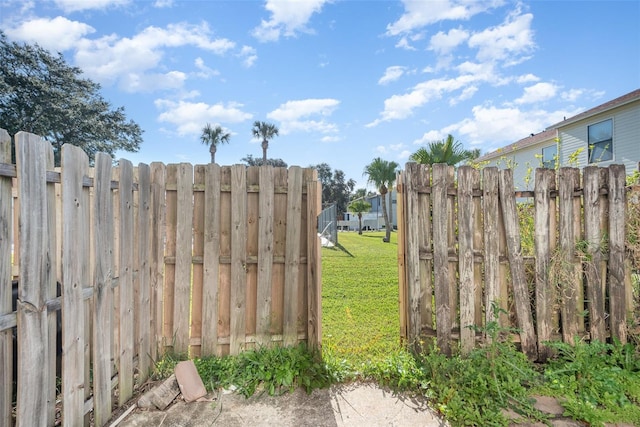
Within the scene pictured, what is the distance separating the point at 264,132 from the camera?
40.8 meters

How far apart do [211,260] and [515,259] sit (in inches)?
105

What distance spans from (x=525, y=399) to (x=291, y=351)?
176 cm

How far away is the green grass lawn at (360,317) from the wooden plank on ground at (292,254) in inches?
16.0

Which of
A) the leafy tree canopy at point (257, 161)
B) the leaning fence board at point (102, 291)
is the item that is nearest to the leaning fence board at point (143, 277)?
the leaning fence board at point (102, 291)

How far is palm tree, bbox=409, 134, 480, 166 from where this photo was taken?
47.7 feet

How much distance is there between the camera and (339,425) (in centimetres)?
210

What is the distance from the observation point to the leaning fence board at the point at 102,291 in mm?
2027

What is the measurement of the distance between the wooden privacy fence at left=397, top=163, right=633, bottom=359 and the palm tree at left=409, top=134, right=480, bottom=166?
12076 millimetres

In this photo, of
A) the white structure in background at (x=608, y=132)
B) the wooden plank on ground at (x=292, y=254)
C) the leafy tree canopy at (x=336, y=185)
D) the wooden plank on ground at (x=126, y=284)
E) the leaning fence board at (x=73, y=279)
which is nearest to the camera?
the leaning fence board at (x=73, y=279)

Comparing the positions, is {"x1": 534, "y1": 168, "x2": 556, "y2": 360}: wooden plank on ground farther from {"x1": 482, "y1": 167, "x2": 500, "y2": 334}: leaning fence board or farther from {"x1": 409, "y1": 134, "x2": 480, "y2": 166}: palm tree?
{"x1": 409, "y1": 134, "x2": 480, "y2": 166}: palm tree

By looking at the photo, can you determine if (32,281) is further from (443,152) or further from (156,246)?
(443,152)

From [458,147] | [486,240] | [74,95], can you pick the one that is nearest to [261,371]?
[486,240]

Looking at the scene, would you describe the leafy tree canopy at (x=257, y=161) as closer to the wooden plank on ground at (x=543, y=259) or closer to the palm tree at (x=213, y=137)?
the palm tree at (x=213, y=137)

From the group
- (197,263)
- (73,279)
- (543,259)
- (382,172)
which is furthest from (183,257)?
(382,172)
